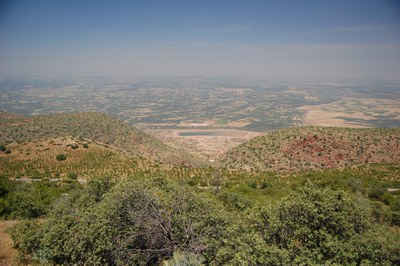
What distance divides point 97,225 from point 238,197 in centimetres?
1475

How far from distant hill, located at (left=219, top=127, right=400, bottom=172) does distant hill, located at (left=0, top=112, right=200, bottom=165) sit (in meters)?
17.4

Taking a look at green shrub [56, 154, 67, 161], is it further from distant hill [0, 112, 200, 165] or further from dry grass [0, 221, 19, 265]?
dry grass [0, 221, 19, 265]

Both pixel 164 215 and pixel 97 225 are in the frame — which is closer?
pixel 97 225

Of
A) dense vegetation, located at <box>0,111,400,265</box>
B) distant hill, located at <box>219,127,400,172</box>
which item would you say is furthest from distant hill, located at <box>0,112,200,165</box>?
dense vegetation, located at <box>0,111,400,265</box>

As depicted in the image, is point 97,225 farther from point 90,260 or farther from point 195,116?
point 195,116

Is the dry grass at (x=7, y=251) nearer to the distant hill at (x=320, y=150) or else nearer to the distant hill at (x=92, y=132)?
the distant hill at (x=320, y=150)

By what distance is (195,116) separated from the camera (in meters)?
180

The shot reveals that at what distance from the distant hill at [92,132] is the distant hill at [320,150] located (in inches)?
686

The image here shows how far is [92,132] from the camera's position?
70.5 meters

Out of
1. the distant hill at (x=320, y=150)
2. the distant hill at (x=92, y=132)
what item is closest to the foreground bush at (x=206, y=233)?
the distant hill at (x=320, y=150)

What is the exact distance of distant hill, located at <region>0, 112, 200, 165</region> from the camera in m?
64.8

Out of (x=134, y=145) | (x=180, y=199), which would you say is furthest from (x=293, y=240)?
(x=134, y=145)

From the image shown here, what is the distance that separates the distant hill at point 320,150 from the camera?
47875mm

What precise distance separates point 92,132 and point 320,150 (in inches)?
2550
